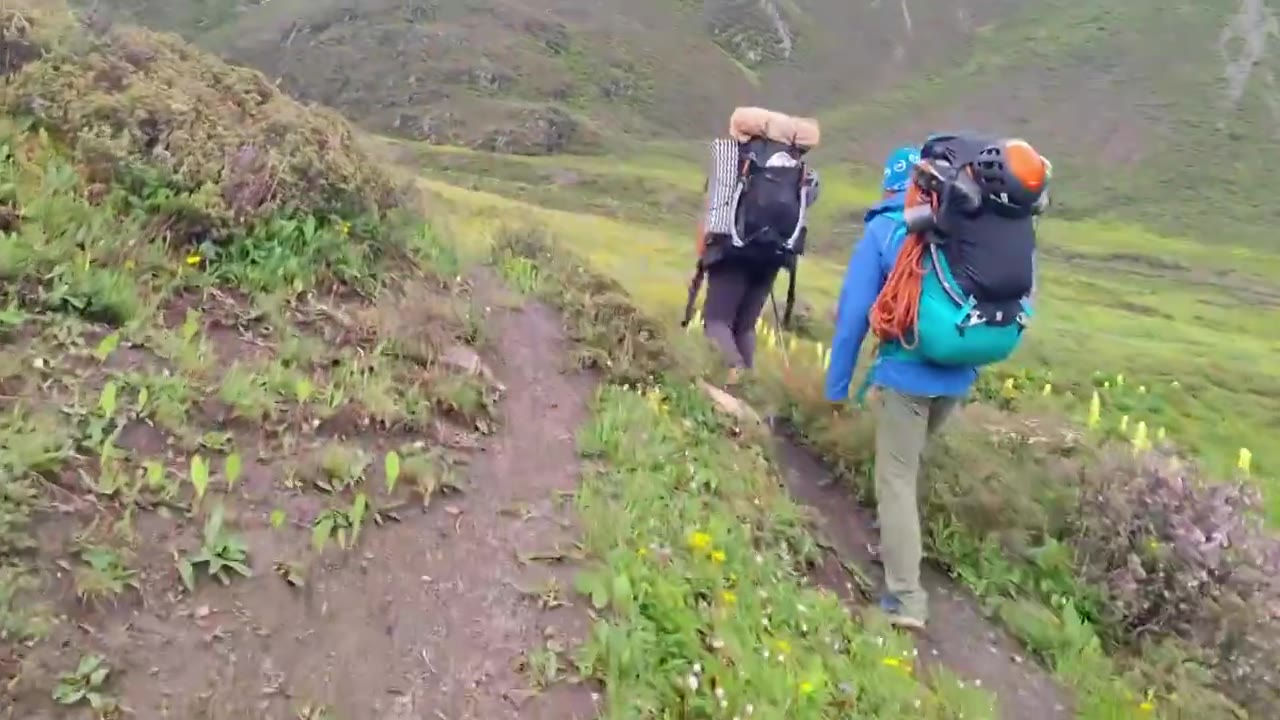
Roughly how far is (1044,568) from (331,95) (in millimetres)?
90654

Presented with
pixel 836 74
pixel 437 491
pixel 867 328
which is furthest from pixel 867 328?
pixel 836 74

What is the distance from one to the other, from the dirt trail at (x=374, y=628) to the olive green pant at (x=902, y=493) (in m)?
2.04

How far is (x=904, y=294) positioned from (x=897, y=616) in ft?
6.24

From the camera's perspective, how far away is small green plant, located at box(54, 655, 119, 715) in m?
4.14

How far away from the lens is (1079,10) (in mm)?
108312

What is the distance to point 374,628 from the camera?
496 cm

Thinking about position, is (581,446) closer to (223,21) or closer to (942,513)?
(942,513)

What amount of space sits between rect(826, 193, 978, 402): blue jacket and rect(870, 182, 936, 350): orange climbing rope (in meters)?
0.12

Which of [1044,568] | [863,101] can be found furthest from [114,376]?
[863,101]

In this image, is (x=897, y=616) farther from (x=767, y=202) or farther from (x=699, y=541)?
(x=767, y=202)

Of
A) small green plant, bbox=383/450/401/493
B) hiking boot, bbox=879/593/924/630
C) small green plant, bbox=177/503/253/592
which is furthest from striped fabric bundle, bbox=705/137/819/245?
small green plant, bbox=177/503/253/592

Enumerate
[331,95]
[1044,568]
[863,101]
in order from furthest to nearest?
1. [863,101]
2. [331,95]
3. [1044,568]

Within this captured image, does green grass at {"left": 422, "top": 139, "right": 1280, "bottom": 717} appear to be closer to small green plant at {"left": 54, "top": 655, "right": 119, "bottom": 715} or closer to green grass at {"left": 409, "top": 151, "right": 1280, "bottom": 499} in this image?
green grass at {"left": 409, "top": 151, "right": 1280, "bottom": 499}

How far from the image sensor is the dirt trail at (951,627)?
6.59 m
